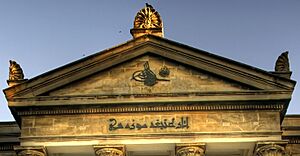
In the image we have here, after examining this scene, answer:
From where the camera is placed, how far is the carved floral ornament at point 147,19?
1545 inches

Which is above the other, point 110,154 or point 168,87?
point 168,87

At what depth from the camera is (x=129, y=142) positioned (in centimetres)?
3562

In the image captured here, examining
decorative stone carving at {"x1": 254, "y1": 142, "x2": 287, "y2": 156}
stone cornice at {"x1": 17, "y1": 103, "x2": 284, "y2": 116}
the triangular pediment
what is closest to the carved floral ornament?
the triangular pediment

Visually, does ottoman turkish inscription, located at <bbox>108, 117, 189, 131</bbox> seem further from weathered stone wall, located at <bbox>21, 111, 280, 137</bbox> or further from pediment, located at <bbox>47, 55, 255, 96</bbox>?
pediment, located at <bbox>47, 55, 255, 96</bbox>

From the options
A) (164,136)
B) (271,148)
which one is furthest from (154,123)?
(271,148)

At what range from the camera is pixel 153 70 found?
3691 cm

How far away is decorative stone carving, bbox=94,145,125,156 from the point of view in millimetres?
35281

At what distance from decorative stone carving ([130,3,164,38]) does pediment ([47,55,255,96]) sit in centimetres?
264

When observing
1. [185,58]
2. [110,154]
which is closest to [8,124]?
[110,154]

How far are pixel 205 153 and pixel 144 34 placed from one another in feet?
22.8

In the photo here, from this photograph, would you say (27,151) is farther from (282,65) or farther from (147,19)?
(282,65)

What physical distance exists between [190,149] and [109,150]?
12.9 feet

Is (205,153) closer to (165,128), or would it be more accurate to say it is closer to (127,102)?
(165,128)

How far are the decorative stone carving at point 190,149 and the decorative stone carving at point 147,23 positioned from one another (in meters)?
6.84
